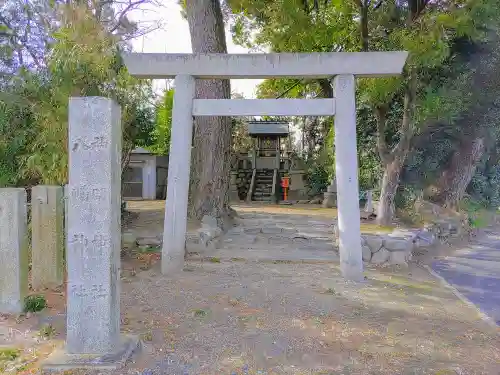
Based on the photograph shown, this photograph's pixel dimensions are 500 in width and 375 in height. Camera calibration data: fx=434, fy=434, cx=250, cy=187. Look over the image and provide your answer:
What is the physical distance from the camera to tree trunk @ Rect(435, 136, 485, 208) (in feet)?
37.2

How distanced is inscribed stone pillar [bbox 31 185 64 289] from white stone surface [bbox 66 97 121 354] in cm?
209

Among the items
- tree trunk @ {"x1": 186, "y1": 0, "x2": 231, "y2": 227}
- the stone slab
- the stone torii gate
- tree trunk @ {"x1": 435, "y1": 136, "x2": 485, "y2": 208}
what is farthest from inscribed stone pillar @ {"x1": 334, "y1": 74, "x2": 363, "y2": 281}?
tree trunk @ {"x1": 435, "y1": 136, "x2": 485, "y2": 208}

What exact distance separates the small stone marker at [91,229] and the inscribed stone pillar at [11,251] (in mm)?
1251

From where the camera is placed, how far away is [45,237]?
16.8 feet

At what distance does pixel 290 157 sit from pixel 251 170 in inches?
77.8

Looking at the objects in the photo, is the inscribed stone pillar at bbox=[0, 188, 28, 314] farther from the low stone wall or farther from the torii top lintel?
the low stone wall

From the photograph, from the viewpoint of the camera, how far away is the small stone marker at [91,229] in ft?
10.5

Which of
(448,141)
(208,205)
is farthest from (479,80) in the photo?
(208,205)

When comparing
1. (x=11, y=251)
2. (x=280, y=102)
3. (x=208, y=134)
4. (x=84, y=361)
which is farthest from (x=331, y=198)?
(x=84, y=361)

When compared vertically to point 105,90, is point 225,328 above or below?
below

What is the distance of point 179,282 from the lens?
568 centimetres

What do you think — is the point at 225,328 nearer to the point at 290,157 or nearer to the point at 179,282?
the point at 179,282

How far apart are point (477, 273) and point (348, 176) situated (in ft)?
10.00

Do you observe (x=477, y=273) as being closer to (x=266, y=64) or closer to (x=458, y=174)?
(x=266, y=64)
